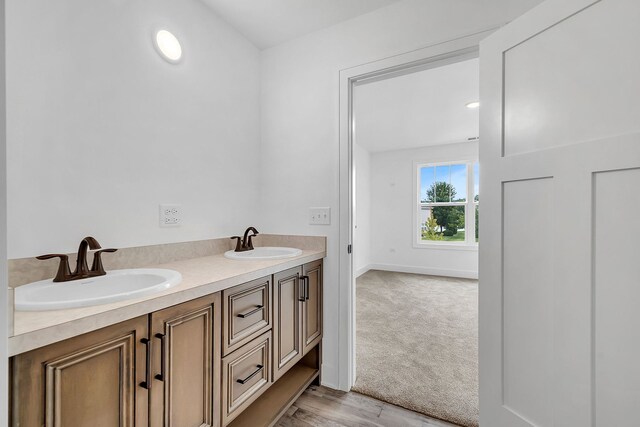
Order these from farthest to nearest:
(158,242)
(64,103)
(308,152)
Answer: (308,152) < (158,242) < (64,103)

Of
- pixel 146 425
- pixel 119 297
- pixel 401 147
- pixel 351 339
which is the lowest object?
pixel 351 339

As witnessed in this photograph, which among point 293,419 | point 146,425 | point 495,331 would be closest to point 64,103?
point 146,425

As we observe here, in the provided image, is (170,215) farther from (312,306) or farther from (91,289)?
(312,306)

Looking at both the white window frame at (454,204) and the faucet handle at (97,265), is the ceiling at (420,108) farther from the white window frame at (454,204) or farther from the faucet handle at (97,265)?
the faucet handle at (97,265)

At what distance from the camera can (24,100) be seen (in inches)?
41.9

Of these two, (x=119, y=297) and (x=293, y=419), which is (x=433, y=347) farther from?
(x=119, y=297)

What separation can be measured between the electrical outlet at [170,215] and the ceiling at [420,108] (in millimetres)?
1785

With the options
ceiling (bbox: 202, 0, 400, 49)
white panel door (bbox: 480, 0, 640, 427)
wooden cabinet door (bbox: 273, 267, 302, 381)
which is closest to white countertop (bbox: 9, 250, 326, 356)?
wooden cabinet door (bbox: 273, 267, 302, 381)

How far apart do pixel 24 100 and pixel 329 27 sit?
1705 millimetres

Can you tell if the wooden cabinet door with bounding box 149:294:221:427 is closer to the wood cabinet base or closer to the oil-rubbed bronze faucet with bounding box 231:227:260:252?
the wood cabinet base

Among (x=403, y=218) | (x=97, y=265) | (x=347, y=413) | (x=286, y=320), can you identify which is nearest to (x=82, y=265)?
(x=97, y=265)

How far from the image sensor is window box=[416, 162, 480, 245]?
16.8ft

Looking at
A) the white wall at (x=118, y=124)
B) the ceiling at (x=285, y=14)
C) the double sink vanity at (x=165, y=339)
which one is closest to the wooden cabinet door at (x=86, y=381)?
the double sink vanity at (x=165, y=339)

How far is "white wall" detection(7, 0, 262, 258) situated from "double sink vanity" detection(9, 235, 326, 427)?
186mm
